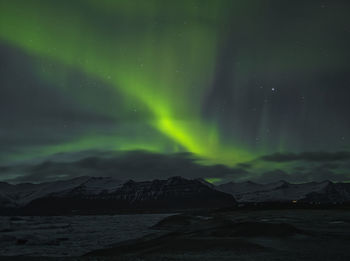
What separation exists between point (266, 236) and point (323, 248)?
8.66m

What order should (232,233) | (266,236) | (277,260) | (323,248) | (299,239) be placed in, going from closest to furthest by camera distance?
1. (277,260)
2. (323,248)
3. (299,239)
4. (266,236)
5. (232,233)

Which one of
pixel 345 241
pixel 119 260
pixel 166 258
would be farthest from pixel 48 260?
pixel 345 241

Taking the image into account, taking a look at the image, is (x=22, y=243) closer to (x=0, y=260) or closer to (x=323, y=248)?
(x=0, y=260)

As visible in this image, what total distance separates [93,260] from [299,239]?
17265 mm

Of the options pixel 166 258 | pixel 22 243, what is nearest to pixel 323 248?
pixel 166 258

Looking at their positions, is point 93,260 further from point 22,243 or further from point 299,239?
point 22,243

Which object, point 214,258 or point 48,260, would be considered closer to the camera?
point 214,258

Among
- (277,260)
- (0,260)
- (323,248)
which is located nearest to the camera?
(277,260)

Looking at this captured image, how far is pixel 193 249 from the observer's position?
85.0 ft

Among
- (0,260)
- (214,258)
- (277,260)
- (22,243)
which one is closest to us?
(277,260)

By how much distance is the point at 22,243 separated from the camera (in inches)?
1821

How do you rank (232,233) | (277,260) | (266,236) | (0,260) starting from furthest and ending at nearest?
1. (232,233)
2. (266,236)
3. (0,260)
4. (277,260)

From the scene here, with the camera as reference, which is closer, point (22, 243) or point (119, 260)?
point (119, 260)

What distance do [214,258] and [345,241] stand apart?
12.4 metres
